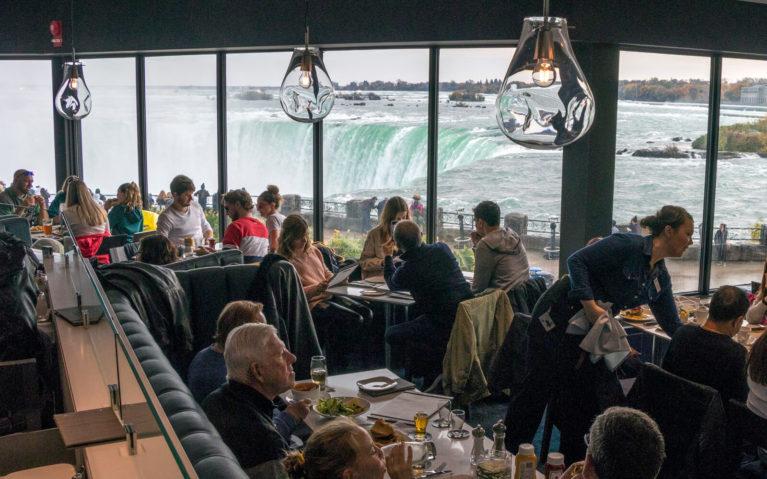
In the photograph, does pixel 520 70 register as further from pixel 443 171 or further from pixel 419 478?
pixel 443 171

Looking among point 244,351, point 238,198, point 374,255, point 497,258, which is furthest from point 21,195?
point 244,351

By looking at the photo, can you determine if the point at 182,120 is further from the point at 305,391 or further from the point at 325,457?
the point at 325,457

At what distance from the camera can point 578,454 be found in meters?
3.87

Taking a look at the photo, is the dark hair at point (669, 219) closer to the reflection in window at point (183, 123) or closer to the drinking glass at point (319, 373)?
the drinking glass at point (319, 373)

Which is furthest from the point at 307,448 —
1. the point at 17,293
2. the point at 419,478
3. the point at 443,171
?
the point at 443,171

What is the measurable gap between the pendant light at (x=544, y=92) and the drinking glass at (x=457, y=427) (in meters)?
1.26

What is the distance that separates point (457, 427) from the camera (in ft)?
9.28

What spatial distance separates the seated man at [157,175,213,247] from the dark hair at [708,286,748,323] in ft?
15.5

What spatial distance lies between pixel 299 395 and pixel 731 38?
20.7ft

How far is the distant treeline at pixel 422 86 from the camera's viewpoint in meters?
7.22

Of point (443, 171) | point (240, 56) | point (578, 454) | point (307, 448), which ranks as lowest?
point (578, 454)

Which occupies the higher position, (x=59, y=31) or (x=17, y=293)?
(x=59, y=31)

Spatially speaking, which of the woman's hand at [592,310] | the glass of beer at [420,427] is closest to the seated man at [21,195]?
the woman's hand at [592,310]

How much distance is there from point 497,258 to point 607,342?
1.70 meters
